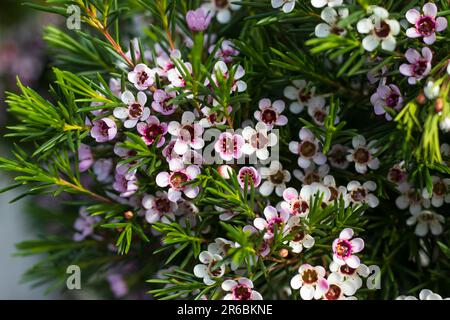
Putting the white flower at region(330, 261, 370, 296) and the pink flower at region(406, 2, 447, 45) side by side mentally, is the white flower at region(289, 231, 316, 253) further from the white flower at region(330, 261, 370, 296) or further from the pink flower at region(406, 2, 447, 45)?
the pink flower at region(406, 2, 447, 45)

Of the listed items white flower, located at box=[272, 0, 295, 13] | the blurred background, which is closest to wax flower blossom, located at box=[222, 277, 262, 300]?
white flower, located at box=[272, 0, 295, 13]

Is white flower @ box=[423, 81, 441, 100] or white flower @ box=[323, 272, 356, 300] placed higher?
white flower @ box=[423, 81, 441, 100]

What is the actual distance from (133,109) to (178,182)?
113 mm

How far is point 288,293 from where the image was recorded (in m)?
A: 0.95

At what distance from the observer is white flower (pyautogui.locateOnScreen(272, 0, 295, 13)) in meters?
0.75

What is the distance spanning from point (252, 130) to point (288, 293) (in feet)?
1.02

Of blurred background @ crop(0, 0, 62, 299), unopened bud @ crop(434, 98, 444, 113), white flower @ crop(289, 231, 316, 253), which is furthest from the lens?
blurred background @ crop(0, 0, 62, 299)

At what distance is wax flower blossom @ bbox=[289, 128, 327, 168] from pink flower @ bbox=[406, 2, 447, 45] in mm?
190

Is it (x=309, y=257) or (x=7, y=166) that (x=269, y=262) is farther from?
(x=7, y=166)

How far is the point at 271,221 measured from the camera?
0.76 m

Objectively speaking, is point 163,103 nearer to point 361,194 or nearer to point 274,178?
point 274,178

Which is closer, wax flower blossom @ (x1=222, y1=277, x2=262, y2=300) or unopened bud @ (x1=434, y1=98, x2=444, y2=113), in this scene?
unopened bud @ (x1=434, y1=98, x2=444, y2=113)

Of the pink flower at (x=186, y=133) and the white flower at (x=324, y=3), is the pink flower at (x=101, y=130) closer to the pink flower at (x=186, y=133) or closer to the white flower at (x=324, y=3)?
the pink flower at (x=186, y=133)

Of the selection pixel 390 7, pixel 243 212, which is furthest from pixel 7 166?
pixel 390 7
